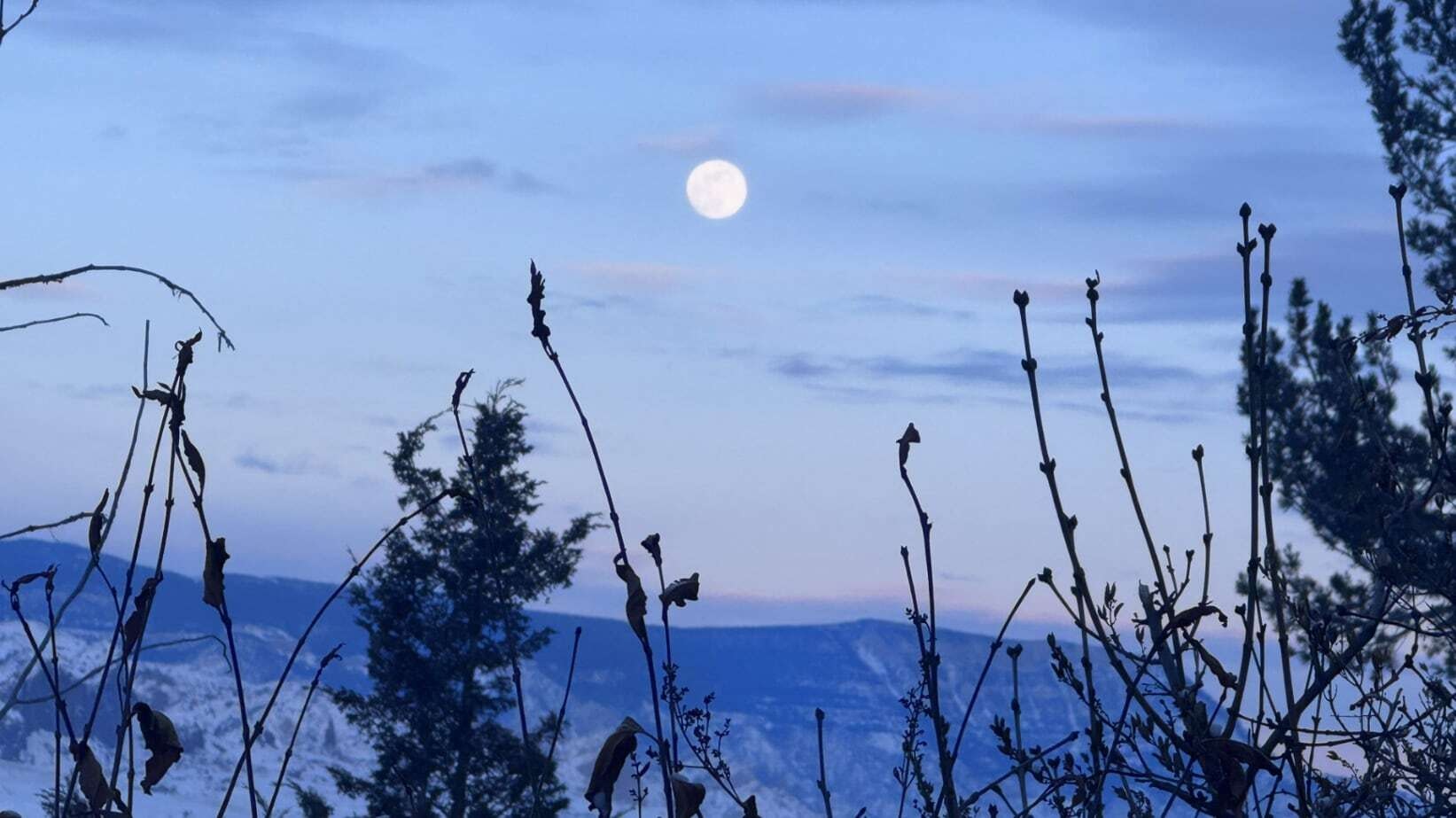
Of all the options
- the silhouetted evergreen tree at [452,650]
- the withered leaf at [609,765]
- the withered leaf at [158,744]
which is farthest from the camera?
the silhouetted evergreen tree at [452,650]

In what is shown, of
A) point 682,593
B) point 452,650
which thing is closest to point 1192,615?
point 682,593

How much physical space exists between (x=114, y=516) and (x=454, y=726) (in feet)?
98.1

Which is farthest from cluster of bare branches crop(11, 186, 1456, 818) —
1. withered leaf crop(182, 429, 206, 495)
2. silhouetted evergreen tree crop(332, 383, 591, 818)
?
silhouetted evergreen tree crop(332, 383, 591, 818)

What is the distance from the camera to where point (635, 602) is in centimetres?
196

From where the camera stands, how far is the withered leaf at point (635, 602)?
76.3 inches

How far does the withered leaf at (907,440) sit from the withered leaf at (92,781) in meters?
1.25

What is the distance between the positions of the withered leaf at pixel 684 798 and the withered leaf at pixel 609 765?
72 millimetres

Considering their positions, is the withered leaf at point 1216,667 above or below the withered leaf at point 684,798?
above

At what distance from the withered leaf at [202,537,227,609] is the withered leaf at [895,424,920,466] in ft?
3.32

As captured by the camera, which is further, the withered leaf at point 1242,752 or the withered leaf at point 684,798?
the withered leaf at point 1242,752

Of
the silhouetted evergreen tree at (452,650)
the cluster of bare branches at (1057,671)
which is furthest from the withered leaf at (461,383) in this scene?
the silhouetted evergreen tree at (452,650)

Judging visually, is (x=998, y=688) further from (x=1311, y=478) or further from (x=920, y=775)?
(x=920, y=775)

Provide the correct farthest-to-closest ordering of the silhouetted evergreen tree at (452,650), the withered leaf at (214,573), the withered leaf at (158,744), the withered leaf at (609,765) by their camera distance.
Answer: the silhouetted evergreen tree at (452,650) < the withered leaf at (158,744) < the withered leaf at (214,573) < the withered leaf at (609,765)

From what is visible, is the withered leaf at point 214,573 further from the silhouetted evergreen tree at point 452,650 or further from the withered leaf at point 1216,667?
the silhouetted evergreen tree at point 452,650
